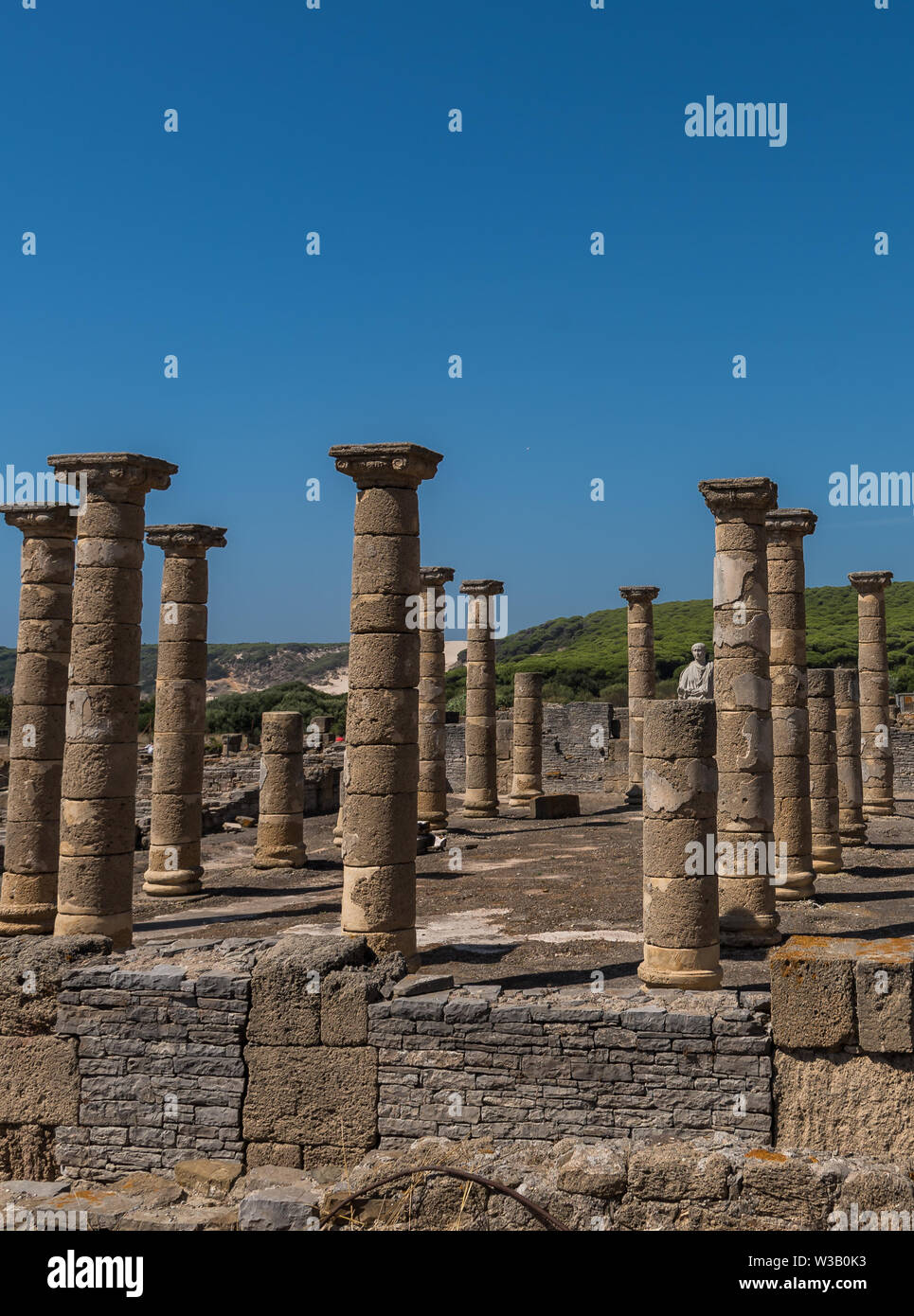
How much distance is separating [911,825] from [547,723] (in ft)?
48.8

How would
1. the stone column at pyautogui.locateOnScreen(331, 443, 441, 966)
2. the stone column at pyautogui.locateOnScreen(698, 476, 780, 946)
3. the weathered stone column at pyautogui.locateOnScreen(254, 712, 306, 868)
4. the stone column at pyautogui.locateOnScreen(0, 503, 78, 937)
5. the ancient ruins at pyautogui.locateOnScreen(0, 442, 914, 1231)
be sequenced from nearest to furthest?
the ancient ruins at pyautogui.locateOnScreen(0, 442, 914, 1231), the stone column at pyautogui.locateOnScreen(331, 443, 441, 966), the stone column at pyautogui.locateOnScreen(698, 476, 780, 946), the stone column at pyautogui.locateOnScreen(0, 503, 78, 937), the weathered stone column at pyautogui.locateOnScreen(254, 712, 306, 868)

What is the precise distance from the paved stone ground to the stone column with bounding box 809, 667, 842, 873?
45 cm

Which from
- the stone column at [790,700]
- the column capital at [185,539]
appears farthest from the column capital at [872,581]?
the column capital at [185,539]

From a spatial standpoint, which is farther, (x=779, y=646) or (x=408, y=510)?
(x=779, y=646)

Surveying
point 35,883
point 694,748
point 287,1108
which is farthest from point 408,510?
point 35,883

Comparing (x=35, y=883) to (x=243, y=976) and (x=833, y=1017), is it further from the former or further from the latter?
(x=833, y=1017)

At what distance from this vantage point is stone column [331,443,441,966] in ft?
37.0

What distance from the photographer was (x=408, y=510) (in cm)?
1164

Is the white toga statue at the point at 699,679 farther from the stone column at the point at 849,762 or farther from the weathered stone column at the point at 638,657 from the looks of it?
the weathered stone column at the point at 638,657

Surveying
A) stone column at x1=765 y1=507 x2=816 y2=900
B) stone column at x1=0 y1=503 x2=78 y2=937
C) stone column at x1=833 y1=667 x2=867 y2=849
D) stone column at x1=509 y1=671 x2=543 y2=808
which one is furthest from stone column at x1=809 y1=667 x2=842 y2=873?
stone column at x1=0 y1=503 x2=78 y2=937

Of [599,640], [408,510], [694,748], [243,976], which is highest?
[599,640]

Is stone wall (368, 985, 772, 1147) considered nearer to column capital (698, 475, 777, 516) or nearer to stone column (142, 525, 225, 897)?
column capital (698, 475, 777, 516)

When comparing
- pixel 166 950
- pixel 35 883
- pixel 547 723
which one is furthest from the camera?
pixel 547 723

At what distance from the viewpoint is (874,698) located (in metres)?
25.5
